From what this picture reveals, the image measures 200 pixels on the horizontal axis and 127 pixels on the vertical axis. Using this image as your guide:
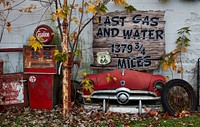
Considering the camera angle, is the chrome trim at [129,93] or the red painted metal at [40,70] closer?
the chrome trim at [129,93]

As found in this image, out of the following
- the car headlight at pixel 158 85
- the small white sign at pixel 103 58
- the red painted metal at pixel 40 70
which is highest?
the small white sign at pixel 103 58

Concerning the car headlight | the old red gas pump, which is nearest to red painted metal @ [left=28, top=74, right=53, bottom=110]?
the old red gas pump

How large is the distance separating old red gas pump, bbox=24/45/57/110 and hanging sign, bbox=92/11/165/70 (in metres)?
1.08

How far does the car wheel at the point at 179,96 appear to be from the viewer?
6.56 metres

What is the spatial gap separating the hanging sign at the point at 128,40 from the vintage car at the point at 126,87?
70cm

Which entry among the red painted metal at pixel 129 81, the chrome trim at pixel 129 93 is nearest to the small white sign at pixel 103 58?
the red painted metal at pixel 129 81

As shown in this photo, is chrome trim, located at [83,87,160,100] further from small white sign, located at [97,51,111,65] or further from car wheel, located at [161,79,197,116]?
small white sign, located at [97,51,111,65]

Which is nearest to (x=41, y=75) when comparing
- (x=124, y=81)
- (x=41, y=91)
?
(x=41, y=91)

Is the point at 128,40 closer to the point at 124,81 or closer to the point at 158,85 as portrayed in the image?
the point at 124,81

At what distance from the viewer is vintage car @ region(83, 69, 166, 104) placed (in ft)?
21.9

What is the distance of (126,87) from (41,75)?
5.59ft

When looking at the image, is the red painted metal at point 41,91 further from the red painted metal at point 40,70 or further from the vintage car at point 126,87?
the vintage car at point 126,87

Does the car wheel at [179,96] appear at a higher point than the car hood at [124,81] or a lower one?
lower

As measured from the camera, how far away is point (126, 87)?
6699 mm
